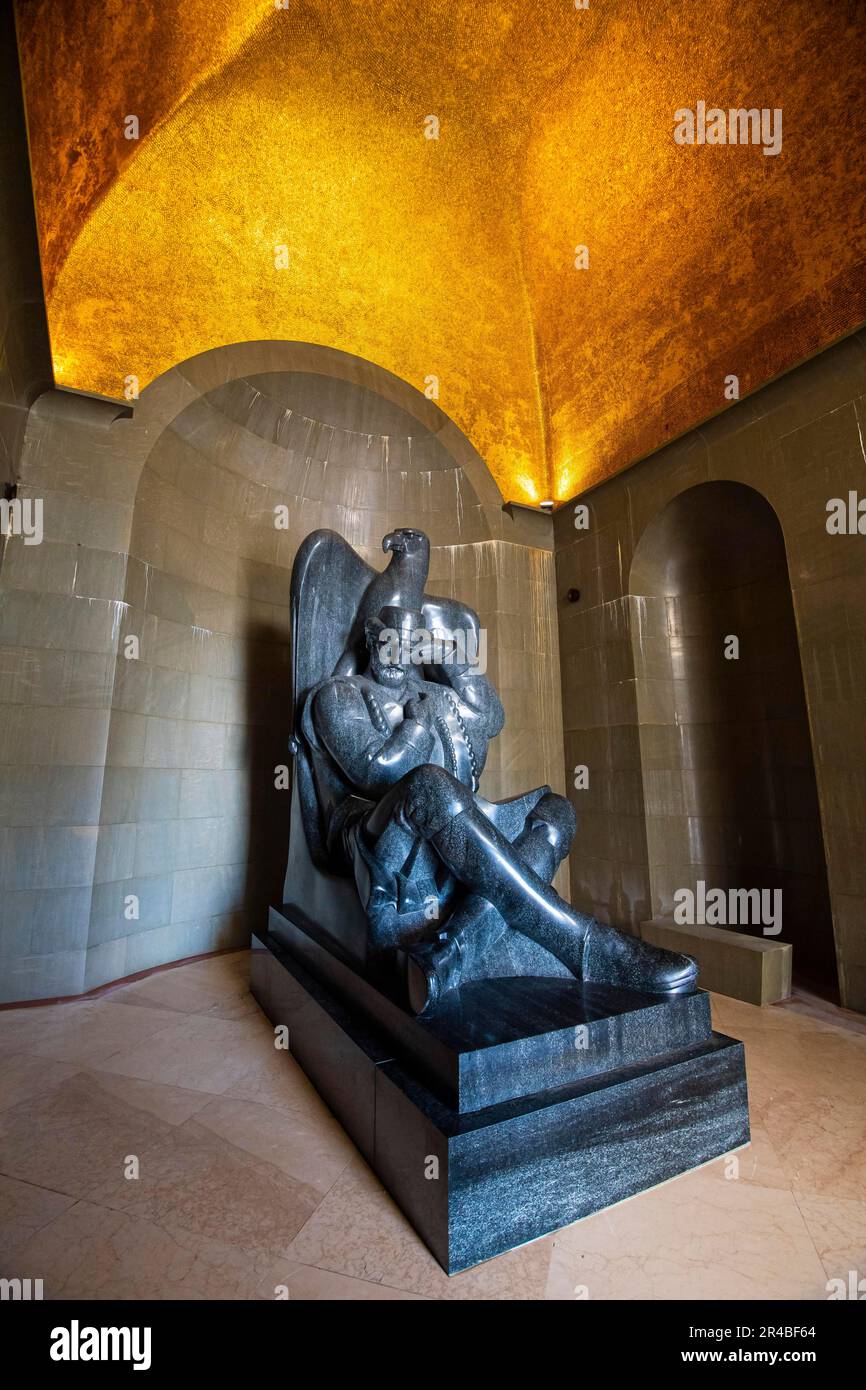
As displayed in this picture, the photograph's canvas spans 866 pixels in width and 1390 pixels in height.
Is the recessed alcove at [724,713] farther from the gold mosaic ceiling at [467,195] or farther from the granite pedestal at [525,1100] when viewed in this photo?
the granite pedestal at [525,1100]

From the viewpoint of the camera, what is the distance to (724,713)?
220 inches

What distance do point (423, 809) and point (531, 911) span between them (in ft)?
1.87

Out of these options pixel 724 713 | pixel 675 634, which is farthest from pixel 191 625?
pixel 724 713

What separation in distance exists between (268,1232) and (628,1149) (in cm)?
110

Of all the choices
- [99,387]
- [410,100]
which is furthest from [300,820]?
[410,100]

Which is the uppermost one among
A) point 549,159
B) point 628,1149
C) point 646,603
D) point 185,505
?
point 549,159

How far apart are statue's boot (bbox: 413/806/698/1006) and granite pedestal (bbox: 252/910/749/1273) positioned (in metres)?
0.10

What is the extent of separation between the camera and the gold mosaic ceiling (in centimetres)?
425

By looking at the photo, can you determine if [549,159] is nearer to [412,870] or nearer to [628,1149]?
[412,870]

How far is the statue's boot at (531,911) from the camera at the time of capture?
234 centimetres

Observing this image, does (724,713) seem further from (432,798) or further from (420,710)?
(432,798)

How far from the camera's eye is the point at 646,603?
5.73m

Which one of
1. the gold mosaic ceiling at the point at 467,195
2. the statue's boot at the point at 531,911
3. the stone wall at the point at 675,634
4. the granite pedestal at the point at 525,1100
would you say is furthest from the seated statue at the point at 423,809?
the gold mosaic ceiling at the point at 467,195

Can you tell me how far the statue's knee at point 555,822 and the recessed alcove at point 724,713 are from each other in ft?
9.27
